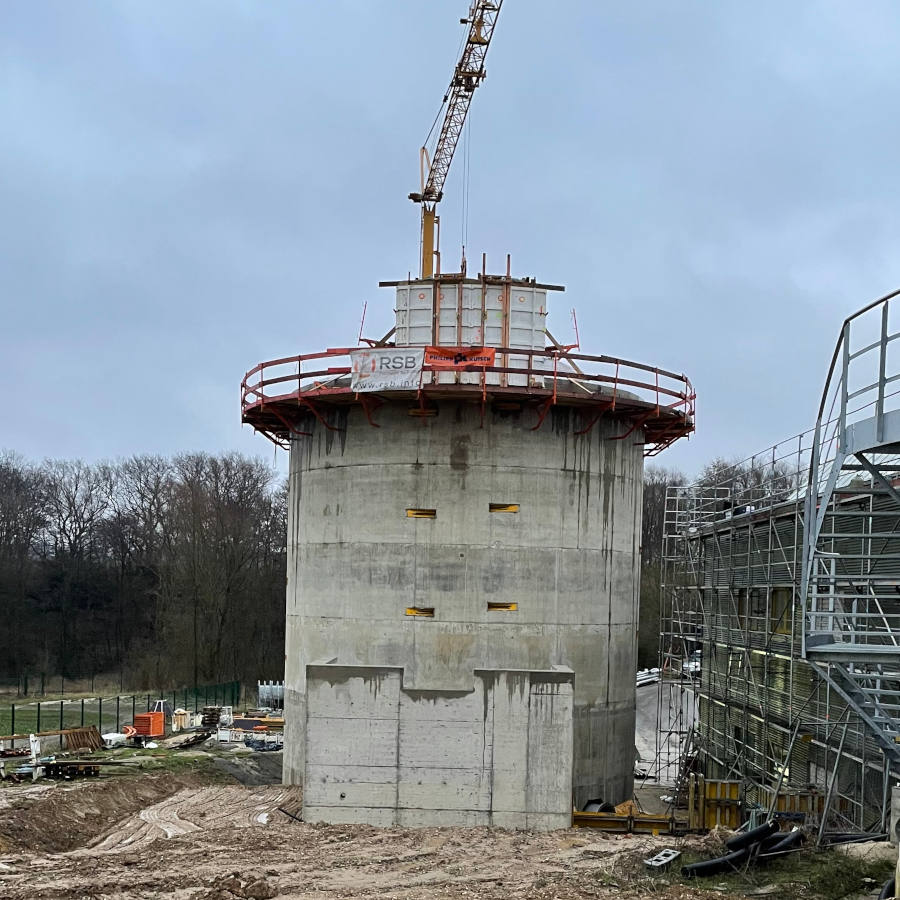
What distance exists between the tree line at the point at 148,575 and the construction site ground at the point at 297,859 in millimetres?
42364

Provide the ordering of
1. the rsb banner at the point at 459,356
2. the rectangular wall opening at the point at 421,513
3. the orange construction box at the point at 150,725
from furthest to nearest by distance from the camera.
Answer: the orange construction box at the point at 150,725
the rectangular wall opening at the point at 421,513
the rsb banner at the point at 459,356

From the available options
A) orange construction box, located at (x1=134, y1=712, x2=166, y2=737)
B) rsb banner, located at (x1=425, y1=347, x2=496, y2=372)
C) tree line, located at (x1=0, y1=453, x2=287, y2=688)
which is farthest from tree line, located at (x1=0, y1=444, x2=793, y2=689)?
rsb banner, located at (x1=425, y1=347, x2=496, y2=372)

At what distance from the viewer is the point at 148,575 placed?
84.1 metres

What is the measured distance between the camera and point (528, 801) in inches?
878

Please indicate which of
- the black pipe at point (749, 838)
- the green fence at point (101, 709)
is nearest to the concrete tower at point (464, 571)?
the black pipe at point (749, 838)

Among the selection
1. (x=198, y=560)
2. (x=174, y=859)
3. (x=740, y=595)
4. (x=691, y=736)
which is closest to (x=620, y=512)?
(x=740, y=595)

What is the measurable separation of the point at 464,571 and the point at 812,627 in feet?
35.6

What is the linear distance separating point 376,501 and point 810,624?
12136mm

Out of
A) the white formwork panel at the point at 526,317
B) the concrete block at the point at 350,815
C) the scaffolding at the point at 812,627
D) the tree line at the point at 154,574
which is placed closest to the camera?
the scaffolding at the point at 812,627

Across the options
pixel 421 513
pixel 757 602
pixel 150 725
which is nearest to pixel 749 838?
pixel 757 602

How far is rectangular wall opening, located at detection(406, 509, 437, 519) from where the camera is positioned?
24.6 metres

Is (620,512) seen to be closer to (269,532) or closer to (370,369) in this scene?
(370,369)

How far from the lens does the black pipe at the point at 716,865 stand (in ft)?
55.7

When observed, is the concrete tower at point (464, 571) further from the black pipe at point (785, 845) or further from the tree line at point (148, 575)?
the tree line at point (148, 575)
